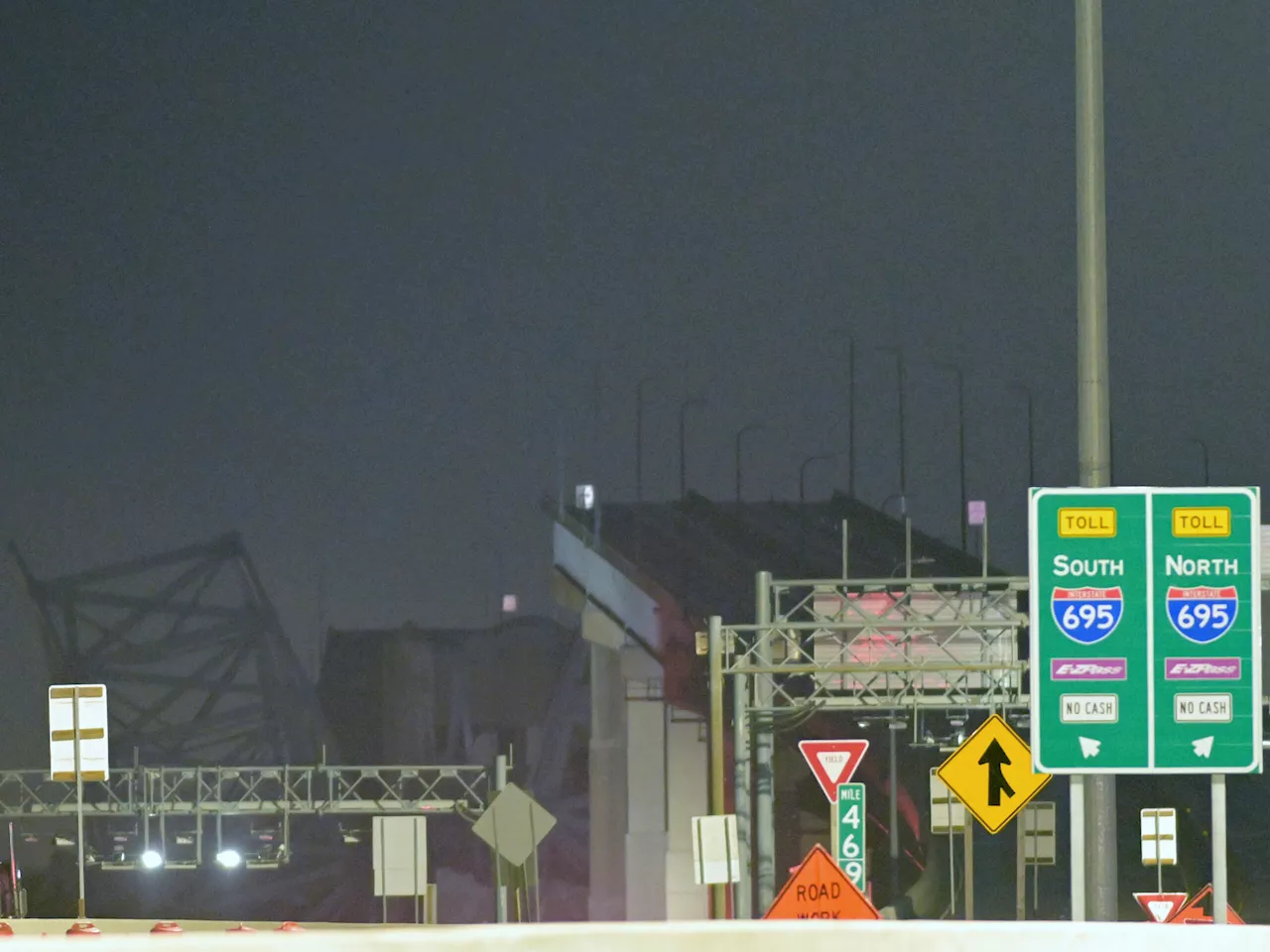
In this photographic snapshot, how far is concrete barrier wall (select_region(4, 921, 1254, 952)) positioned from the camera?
602cm

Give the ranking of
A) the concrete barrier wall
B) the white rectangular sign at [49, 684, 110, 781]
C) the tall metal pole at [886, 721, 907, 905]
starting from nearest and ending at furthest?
1. the concrete barrier wall
2. the white rectangular sign at [49, 684, 110, 781]
3. the tall metal pole at [886, 721, 907, 905]

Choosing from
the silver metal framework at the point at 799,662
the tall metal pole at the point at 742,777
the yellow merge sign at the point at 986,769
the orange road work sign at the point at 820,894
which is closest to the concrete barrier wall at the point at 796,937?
the orange road work sign at the point at 820,894

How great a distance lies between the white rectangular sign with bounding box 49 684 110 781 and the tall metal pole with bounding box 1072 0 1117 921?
37.6ft

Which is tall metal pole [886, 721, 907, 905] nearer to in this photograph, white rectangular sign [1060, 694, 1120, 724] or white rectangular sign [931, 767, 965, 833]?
white rectangular sign [931, 767, 965, 833]

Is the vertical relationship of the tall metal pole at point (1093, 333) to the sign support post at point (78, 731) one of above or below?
above

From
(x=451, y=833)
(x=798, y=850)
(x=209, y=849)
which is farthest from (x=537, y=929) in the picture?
(x=209, y=849)

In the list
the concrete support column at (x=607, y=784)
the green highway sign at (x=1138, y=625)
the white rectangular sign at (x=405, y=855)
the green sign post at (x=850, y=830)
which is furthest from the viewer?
the concrete support column at (x=607, y=784)

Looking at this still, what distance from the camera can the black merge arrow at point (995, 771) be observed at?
56.0 ft

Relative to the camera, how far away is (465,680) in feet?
241

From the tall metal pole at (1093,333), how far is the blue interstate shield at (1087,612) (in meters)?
1.59

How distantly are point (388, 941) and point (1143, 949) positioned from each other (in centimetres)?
236

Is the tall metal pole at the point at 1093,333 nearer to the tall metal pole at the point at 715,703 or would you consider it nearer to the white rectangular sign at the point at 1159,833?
the tall metal pole at the point at 715,703

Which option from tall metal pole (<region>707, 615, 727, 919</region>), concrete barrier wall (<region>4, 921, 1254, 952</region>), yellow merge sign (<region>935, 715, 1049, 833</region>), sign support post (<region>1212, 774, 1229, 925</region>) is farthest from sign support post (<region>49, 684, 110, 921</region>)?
concrete barrier wall (<region>4, 921, 1254, 952</region>)

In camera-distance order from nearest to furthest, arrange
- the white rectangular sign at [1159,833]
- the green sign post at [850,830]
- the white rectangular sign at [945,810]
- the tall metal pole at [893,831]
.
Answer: the green sign post at [850,830], the white rectangular sign at [945,810], the white rectangular sign at [1159,833], the tall metal pole at [893,831]
